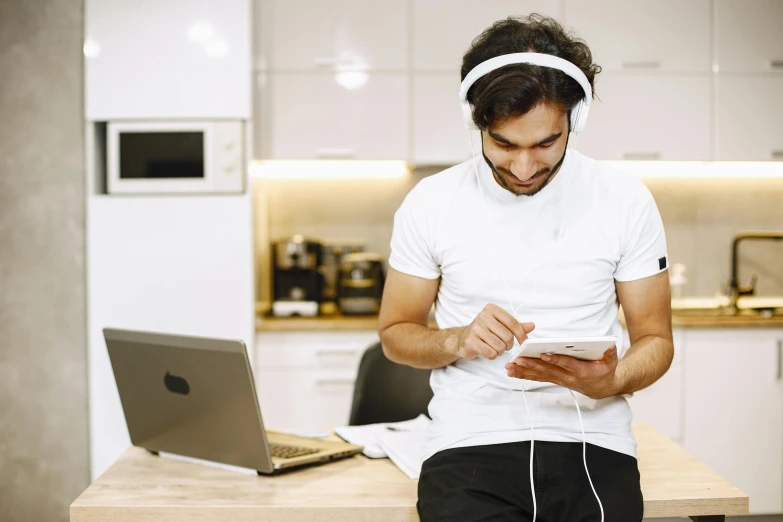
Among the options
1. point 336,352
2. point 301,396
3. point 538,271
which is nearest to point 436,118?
point 336,352

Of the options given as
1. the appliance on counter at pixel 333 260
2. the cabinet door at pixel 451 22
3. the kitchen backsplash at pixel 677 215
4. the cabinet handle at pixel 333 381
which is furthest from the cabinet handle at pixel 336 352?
the cabinet door at pixel 451 22

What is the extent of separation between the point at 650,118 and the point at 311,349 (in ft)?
5.77

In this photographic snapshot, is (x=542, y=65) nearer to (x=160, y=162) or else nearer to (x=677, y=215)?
(x=160, y=162)

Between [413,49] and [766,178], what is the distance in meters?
1.87

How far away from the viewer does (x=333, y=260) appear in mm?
3602

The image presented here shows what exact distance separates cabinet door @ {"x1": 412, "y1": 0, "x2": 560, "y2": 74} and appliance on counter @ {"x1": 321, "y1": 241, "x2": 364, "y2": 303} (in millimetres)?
897

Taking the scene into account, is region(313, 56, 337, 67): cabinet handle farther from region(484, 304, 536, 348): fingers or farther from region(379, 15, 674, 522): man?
region(484, 304, 536, 348): fingers

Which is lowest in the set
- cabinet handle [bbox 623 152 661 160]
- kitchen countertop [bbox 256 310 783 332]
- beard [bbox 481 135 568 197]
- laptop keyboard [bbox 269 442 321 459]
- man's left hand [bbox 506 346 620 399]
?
laptop keyboard [bbox 269 442 321 459]

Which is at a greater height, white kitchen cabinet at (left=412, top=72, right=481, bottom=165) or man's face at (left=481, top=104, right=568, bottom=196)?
white kitchen cabinet at (left=412, top=72, right=481, bottom=165)

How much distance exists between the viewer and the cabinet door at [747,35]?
3.26 meters

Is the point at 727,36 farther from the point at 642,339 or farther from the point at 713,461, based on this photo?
the point at 642,339

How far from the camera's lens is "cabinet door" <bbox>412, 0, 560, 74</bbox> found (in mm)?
3219

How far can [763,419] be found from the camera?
315 centimetres

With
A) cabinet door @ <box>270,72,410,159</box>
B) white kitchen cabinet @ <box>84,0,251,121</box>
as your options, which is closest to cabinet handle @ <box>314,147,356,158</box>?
cabinet door @ <box>270,72,410,159</box>
